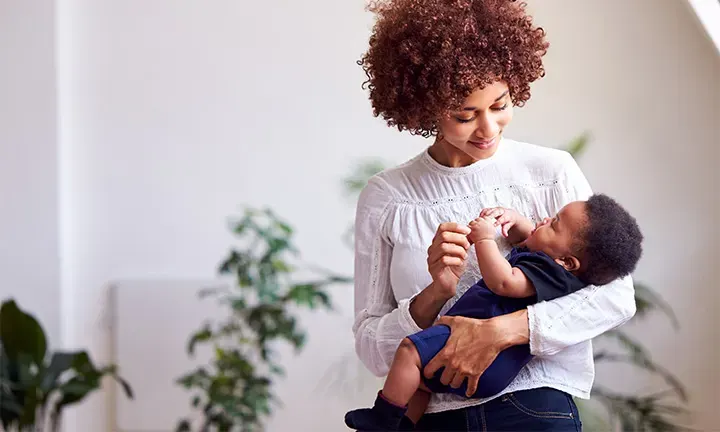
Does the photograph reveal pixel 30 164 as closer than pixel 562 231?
No

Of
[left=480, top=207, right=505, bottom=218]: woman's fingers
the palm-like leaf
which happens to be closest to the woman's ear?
[left=480, top=207, right=505, bottom=218]: woman's fingers

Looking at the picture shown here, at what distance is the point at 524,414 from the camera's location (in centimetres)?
141

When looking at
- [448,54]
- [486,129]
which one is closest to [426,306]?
[486,129]

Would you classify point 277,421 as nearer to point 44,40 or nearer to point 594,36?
point 44,40

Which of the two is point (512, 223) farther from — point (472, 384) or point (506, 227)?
point (472, 384)

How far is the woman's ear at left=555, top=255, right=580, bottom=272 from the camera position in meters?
1.47

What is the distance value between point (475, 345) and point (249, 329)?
2.04 m

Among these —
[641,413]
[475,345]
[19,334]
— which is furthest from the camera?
[641,413]

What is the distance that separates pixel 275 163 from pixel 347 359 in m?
0.77

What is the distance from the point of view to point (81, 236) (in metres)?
3.39

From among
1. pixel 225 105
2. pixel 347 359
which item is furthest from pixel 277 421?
pixel 225 105

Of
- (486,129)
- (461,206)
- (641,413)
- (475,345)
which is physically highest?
(486,129)

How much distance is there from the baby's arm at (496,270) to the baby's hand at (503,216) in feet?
0.09

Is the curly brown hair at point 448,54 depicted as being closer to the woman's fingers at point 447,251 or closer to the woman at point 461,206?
the woman at point 461,206
